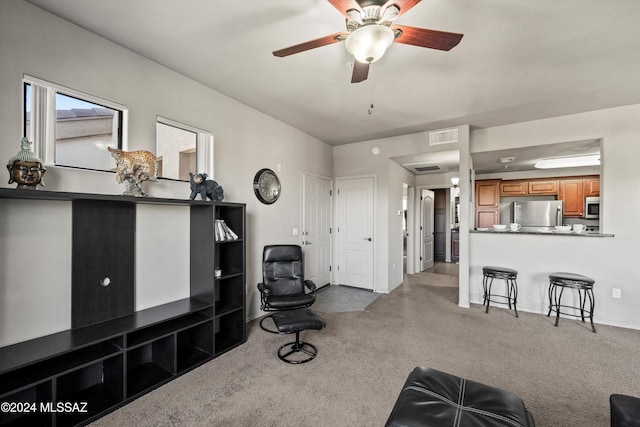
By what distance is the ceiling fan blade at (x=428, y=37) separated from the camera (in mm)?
1496

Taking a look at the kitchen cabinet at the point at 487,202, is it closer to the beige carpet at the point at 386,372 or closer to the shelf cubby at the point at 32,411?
the beige carpet at the point at 386,372

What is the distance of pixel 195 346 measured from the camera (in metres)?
2.65

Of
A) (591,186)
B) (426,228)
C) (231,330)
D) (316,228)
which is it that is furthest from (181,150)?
(591,186)

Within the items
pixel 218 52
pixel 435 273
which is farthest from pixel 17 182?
pixel 435 273

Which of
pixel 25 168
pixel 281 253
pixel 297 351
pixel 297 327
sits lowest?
pixel 297 351

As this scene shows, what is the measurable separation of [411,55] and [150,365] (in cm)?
354

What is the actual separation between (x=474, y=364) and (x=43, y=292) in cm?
346

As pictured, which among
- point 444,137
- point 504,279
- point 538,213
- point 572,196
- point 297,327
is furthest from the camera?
point 538,213

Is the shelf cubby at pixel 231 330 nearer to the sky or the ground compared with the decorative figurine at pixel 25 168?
nearer to the ground

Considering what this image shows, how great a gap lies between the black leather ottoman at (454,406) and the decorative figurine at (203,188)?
2221 millimetres

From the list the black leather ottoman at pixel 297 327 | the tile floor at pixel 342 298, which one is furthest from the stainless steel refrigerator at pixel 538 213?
the black leather ottoman at pixel 297 327

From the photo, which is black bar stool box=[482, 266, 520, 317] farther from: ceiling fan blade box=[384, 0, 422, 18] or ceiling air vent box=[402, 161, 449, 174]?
ceiling fan blade box=[384, 0, 422, 18]

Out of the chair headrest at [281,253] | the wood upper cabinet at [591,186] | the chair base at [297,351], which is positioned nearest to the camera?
the chair base at [297,351]

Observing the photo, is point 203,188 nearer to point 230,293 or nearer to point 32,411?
point 230,293
